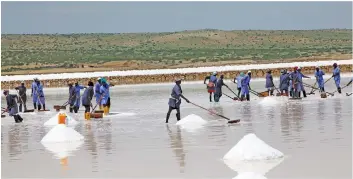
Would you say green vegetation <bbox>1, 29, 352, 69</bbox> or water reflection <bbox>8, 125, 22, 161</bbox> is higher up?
green vegetation <bbox>1, 29, 352, 69</bbox>

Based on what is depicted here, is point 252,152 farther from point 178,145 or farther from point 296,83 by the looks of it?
point 296,83

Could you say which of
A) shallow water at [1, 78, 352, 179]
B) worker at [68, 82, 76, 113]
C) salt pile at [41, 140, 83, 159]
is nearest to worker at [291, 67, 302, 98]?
shallow water at [1, 78, 352, 179]

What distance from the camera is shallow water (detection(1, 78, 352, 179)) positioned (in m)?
14.6

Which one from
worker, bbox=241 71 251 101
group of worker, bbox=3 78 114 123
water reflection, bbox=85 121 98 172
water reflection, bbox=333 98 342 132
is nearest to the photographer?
water reflection, bbox=85 121 98 172

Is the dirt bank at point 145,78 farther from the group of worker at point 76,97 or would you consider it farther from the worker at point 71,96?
the worker at point 71,96

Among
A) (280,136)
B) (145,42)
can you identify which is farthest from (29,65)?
(280,136)

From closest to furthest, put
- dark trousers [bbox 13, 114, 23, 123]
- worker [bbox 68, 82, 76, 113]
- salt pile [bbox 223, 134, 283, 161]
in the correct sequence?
salt pile [bbox 223, 134, 283, 161], dark trousers [bbox 13, 114, 23, 123], worker [bbox 68, 82, 76, 113]

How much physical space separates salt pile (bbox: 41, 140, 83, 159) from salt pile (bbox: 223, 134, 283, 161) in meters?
3.51

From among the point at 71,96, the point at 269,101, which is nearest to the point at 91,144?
the point at 71,96

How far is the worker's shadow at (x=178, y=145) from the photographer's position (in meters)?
15.6

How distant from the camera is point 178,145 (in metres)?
18.1

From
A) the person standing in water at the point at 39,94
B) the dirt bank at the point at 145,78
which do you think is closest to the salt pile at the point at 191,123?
the person standing in water at the point at 39,94

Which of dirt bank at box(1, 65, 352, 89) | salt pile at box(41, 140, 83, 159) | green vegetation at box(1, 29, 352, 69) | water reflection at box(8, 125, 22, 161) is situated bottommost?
water reflection at box(8, 125, 22, 161)

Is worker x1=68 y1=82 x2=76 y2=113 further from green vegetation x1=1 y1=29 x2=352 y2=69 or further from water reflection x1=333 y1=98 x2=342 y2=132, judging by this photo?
green vegetation x1=1 y1=29 x2=352 y2=69
